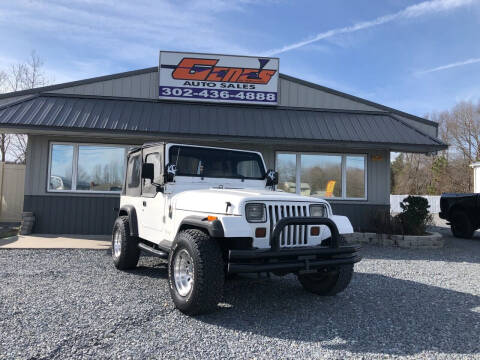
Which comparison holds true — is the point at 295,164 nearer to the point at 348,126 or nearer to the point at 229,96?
the point at 348,126

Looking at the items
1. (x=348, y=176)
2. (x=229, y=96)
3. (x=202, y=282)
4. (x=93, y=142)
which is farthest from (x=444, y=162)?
(x=202, y=282)

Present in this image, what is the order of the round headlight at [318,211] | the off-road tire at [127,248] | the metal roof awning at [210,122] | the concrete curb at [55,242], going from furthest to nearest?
the metal roof awning at [210,122] < the concrete curb at [55,242] < the off-road tire at [127,248] < the round headlight at [318,211]

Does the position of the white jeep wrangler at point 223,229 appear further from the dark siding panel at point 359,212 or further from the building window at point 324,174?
the dark siding panel at point 359,212

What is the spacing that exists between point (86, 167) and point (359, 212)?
7763 mm

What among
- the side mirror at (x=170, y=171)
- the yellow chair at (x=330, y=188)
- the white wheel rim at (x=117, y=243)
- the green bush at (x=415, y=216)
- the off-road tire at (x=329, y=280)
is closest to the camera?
the off-road tire at (x=329, y=280)

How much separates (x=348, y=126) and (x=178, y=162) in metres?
6.35

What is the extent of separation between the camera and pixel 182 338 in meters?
3.15

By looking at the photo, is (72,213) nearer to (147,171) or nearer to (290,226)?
(147,171)

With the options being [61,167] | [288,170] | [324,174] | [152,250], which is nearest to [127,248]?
[152,250]

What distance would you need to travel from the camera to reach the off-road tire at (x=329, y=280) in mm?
4227

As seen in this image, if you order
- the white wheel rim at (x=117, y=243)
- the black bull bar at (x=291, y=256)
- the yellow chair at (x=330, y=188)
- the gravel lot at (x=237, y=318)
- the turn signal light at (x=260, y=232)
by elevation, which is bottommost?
the gravel lot at (x=237, y=318)

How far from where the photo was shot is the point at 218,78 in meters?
10.1

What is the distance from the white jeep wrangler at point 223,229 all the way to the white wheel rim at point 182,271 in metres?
0.01

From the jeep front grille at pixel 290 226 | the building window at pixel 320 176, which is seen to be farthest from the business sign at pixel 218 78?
the jeep front grille at pixel 290 226
